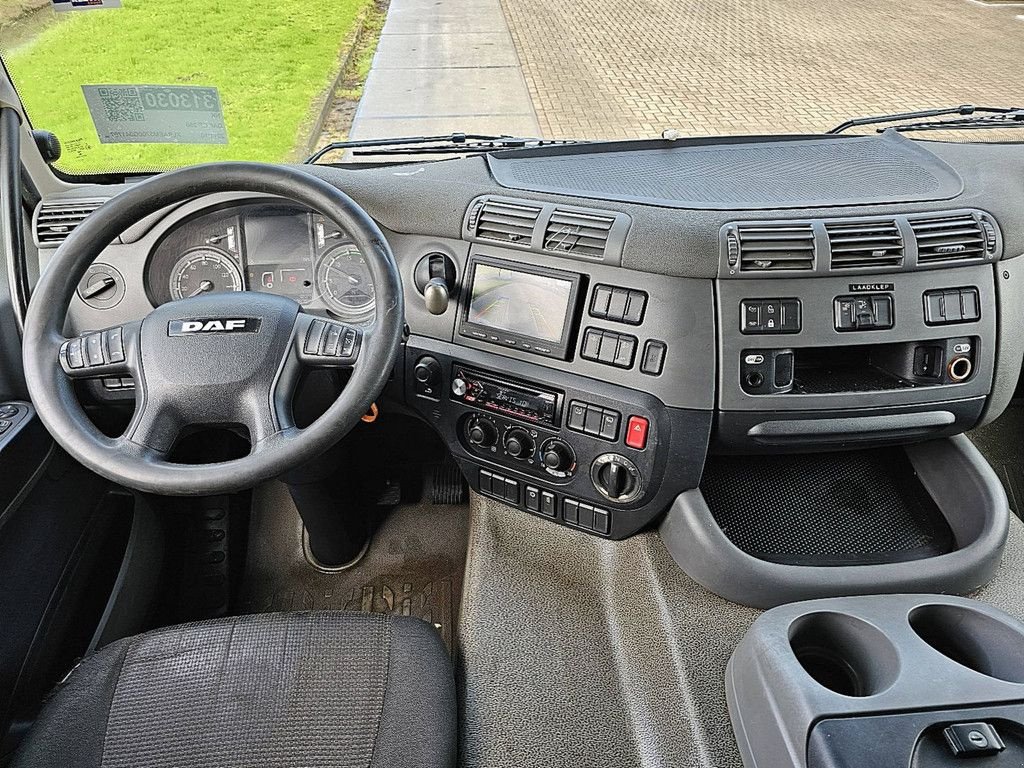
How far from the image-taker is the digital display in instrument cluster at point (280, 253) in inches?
63.9

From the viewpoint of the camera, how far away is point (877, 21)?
10.6 ft

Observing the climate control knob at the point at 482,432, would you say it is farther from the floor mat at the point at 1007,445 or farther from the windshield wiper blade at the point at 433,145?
the floor mat at the point at 1007,445

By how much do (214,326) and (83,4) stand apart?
2.83ft

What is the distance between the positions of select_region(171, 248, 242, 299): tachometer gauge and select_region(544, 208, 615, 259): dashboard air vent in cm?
75

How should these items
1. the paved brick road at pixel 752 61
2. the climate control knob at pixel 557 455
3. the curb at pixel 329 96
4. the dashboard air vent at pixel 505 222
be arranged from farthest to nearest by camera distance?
1. the paved brick road at pixel 752 61
2. the curb at pixel 329 96
3. the climate control knob at pixel 557 455
4. the dashboard air vent at pixel 505 222

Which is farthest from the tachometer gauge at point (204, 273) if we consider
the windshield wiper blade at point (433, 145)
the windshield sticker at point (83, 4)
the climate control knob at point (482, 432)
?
the climate control knob at point (482, 432)

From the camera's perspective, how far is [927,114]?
1787 mm

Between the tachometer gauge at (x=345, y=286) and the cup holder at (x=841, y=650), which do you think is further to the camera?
the tachometer gauge at (x=345, y=286)

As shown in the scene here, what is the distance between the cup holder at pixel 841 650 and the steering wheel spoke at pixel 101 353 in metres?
1.22

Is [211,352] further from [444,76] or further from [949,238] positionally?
[444,76]

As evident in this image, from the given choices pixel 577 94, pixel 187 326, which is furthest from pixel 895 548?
pixel 577 94

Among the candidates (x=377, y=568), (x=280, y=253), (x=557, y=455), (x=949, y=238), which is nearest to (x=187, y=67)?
(x=280, y=253)

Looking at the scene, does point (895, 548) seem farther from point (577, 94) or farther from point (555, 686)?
point (577, 94)

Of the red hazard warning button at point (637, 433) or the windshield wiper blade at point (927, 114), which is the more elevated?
the windshield wiper blade at point (927, 114)
